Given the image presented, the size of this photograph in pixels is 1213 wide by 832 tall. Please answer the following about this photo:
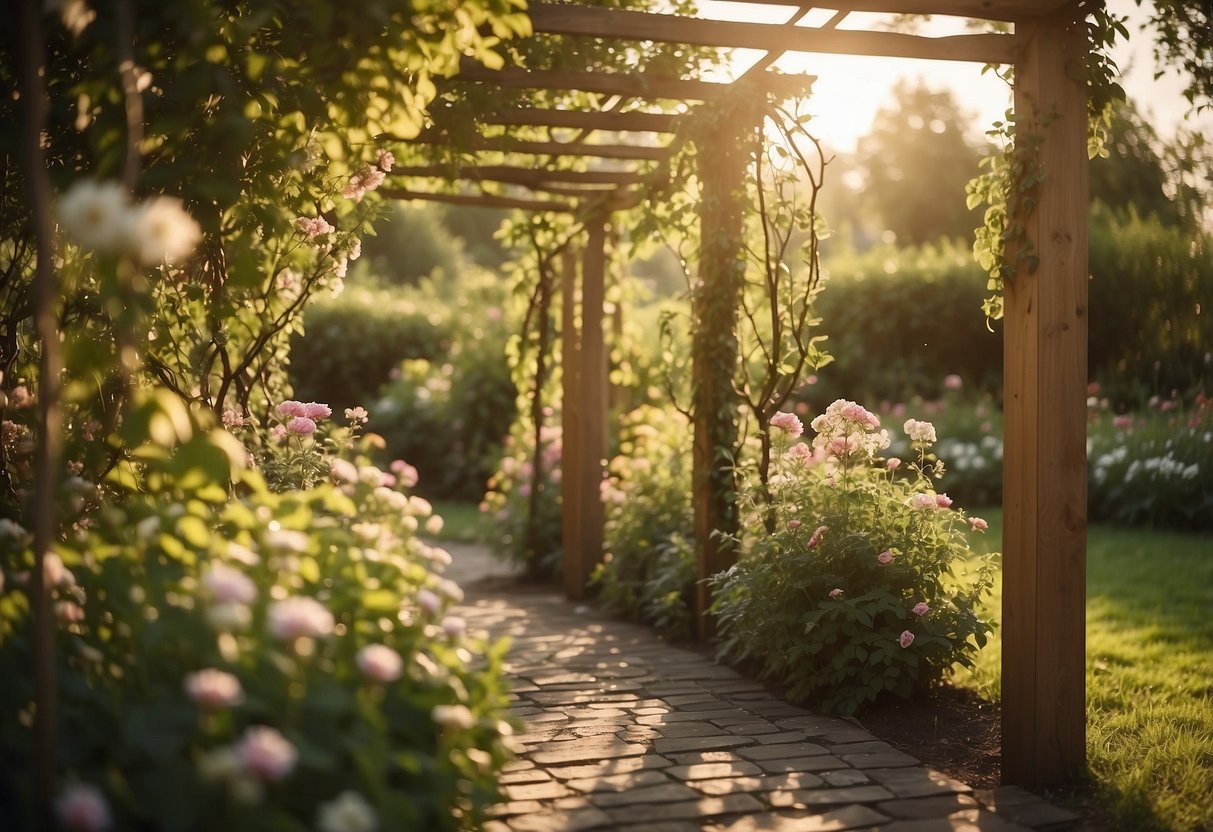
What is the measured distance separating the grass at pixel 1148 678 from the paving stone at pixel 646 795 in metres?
1.15

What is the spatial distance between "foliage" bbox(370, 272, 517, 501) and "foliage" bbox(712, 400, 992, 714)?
7.10 m

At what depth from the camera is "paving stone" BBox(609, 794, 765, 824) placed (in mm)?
2842

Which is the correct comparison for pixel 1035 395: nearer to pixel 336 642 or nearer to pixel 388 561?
pixel 388 561

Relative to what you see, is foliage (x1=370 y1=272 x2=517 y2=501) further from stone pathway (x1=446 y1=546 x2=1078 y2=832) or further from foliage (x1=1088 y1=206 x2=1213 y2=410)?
stone pathway (x1=446 y1=546 x2=1078 y2=832)

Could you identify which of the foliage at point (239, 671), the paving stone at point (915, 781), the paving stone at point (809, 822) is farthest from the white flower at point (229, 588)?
the paving stone at point (915, 781)

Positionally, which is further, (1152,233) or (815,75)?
(1152,233)

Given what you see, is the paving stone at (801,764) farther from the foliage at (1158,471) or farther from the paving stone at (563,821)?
the foliage at (1158,471)

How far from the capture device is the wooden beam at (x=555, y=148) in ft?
15.8

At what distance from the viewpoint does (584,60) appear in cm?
477

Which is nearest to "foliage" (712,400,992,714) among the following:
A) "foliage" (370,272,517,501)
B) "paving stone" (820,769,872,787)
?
"paving stone" (820,769,872,787)

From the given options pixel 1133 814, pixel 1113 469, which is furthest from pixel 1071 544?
pixel 1113 469

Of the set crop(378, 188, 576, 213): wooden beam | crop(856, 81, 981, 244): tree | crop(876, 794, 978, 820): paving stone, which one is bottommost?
crop(876, 794, 978, 820): paving stone

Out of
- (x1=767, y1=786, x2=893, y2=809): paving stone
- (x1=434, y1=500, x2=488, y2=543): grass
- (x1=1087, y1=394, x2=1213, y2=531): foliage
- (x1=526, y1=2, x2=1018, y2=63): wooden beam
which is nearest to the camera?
(x1=767, y1=786, x2=893, y2=809): paving stone

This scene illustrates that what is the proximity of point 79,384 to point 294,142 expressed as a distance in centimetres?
104
